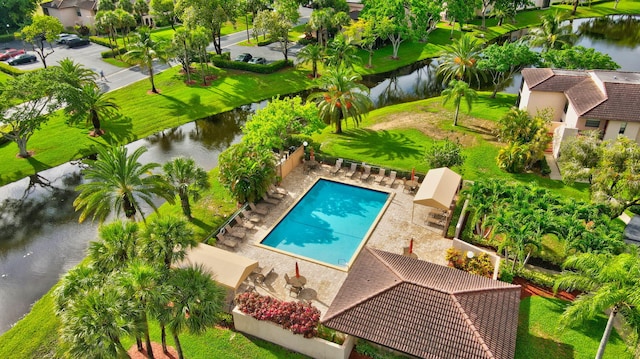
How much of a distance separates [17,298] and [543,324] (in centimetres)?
2960

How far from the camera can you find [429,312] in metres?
20.7

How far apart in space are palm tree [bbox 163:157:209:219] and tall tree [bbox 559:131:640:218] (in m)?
24.0

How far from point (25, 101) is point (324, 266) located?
2988 cm

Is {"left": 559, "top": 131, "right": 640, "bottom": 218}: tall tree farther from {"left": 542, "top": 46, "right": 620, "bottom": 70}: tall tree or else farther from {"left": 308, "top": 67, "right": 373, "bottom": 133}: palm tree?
{"left": 542, "top": 46, "right": 620, "bottom": 70}: tall tree

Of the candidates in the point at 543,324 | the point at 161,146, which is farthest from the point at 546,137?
the point at 161,146

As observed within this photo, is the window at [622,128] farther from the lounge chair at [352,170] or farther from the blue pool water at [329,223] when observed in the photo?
the lounge chair at [352,170]

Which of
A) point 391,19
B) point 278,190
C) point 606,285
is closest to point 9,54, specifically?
point 278,190

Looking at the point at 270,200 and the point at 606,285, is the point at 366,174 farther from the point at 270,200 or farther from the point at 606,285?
the point at 606,285

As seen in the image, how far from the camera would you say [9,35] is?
76.8 metres

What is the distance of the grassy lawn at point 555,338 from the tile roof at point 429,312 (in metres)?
2.37

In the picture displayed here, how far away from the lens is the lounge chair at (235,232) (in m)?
30.3

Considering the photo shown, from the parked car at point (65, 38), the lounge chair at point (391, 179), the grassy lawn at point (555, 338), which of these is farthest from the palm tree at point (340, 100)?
the parked car at point (65, 38)

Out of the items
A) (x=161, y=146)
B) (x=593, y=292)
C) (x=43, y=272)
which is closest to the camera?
(x=593, y=292)

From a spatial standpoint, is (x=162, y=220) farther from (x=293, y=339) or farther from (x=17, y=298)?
(x=17, y=298)
